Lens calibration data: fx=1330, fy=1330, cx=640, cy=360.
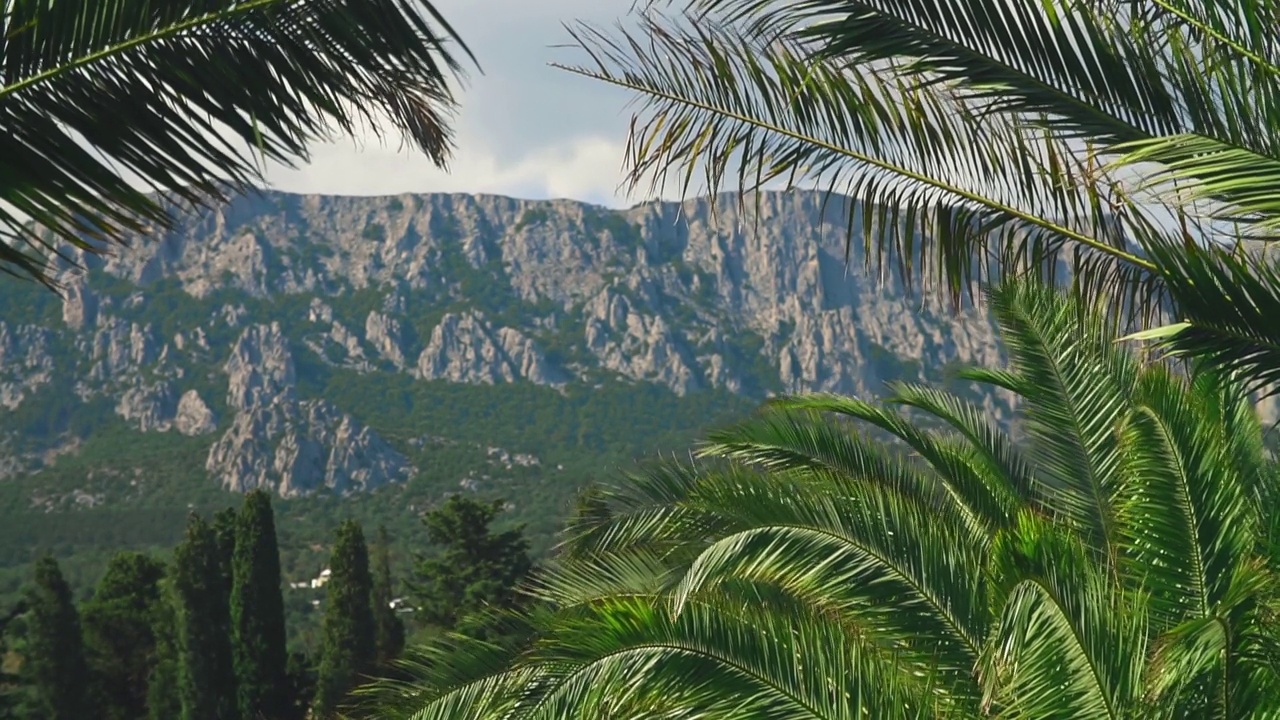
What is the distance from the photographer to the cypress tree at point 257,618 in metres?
28.0

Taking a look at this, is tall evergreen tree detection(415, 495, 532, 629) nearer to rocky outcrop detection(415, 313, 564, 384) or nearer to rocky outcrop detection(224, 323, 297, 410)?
rocky outcrop detection(224, 323, 297, 410)

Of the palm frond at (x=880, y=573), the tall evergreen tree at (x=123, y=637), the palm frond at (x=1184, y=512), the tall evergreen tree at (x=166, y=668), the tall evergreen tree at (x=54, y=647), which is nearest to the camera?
the palm frond at (x=1184, y=512)

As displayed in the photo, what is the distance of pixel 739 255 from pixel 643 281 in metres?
12.9

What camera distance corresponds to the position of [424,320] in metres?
141

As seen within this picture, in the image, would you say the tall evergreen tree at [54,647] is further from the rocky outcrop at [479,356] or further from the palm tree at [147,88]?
the rocky outcrop at [479,356]

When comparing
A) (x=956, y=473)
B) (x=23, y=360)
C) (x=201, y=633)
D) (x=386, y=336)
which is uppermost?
(x=23, y=360)

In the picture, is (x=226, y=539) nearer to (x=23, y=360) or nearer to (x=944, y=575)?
(x=944, y=575)

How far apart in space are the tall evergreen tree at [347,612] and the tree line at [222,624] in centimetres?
3

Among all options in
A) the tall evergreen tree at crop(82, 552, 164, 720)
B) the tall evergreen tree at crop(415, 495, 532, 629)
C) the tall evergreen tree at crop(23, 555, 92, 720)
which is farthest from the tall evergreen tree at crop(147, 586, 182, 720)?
the tall evergreen tree at crop(415, 495, 532, 629)

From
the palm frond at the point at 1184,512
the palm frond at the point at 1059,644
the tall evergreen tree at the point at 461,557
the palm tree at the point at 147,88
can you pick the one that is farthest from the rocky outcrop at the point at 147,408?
the palm tree at the point at 147,88

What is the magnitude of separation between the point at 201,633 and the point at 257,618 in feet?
3.88

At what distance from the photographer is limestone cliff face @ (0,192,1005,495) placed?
117125 millimetres

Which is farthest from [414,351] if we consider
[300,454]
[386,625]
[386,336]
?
[386,625]

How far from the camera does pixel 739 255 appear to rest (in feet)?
501
